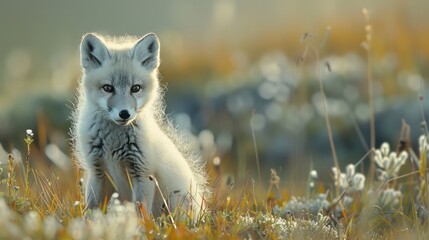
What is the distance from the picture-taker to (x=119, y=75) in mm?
4887

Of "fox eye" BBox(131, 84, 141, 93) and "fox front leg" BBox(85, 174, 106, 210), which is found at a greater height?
"fox eye" BBox(131, 84, 141, 93)

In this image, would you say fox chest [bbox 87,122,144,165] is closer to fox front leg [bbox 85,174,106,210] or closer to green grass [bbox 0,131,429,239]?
fox front leg [bbox 85,174,106,210]

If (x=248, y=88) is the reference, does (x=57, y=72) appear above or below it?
above

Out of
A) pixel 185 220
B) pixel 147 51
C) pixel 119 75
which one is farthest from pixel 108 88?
pixel 185 220

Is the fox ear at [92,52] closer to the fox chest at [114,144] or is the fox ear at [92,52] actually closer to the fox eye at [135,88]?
the fox eye at [135,88]

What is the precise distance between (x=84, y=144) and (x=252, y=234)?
1.35 m

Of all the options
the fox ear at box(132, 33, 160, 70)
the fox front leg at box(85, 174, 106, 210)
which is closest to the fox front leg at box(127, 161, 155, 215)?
the fox front leg at box(85, 174, 106, 210)

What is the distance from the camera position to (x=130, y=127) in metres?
5.04

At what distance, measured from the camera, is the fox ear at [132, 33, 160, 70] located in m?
5.08

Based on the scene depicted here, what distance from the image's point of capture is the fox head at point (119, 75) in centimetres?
481

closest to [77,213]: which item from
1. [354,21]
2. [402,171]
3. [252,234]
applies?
[252,234]

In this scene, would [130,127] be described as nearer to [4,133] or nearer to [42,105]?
[4,133]

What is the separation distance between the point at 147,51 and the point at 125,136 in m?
0.61

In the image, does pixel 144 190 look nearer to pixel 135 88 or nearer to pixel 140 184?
pixel 140 184
